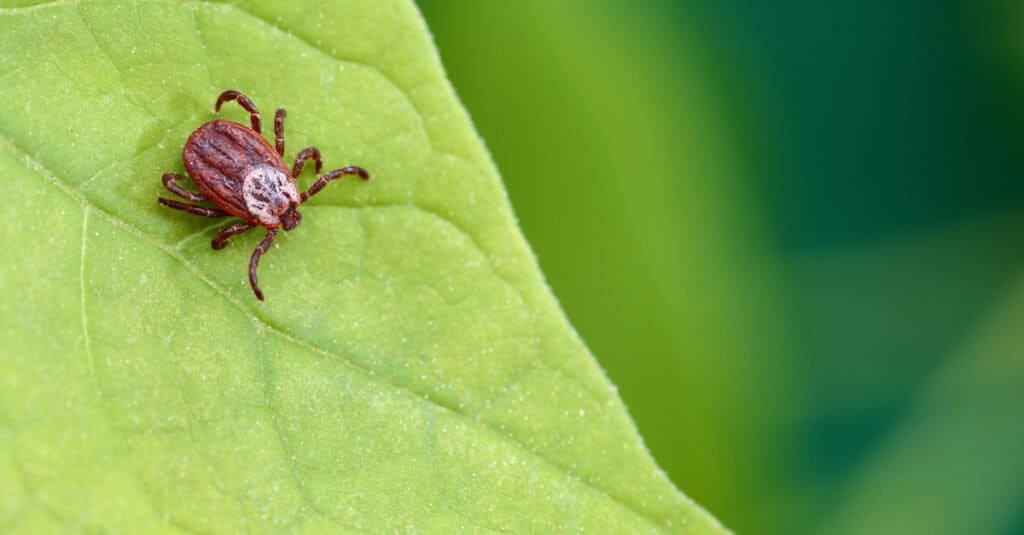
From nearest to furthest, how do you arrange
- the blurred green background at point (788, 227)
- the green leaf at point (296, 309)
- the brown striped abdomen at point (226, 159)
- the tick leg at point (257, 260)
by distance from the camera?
the green leaf at point (296, 309)
the tick leg at point (257, 260)
the brown striped abdomen at point (226, 159)
the blurred green background at point (788, 227)

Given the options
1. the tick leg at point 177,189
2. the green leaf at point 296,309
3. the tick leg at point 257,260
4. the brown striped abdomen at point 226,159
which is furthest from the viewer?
the brown striped abdomen at point 226,159

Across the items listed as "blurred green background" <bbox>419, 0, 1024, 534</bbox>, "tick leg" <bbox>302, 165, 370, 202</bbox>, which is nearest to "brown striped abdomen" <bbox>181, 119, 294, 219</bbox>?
"tick leg" <bbox>302, 165, 370, 202</bbox>

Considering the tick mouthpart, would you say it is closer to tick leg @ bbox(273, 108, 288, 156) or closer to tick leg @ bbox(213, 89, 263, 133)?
tick leg @ bbox(273, 108, 288, 156)

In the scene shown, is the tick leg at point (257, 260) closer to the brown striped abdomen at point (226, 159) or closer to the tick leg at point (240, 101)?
the brown striped abdomen at point (226, 159)

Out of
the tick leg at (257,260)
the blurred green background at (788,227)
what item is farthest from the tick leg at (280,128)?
the blurred green background at (788,227)

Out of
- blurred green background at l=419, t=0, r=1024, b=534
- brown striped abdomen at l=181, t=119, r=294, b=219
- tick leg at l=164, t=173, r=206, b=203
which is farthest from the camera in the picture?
blurred green background at l=419, t=0, r=1024, b=534

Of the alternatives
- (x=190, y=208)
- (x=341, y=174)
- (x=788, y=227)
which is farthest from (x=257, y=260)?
(x=788, y=227)
